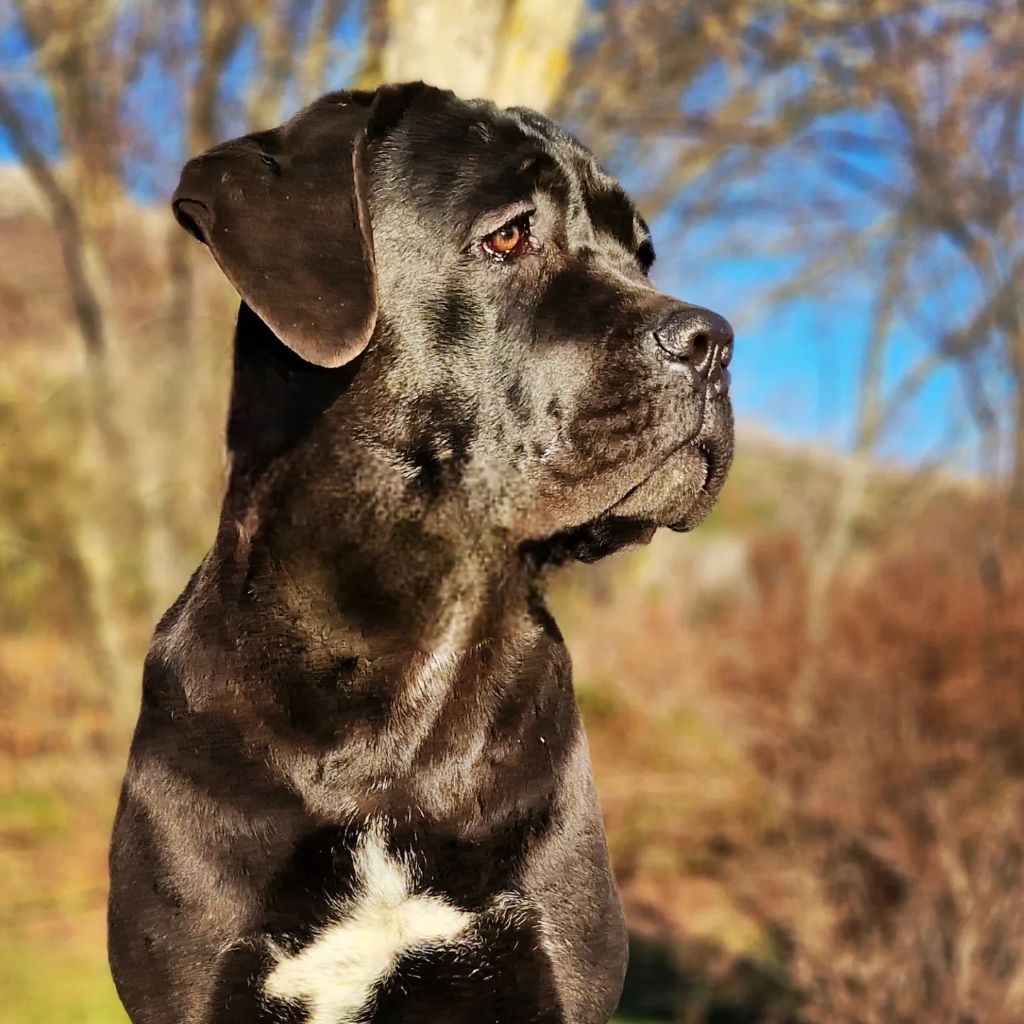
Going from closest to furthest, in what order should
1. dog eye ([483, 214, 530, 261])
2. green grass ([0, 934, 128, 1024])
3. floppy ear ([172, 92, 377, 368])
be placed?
floppy ear ([172, 92, 377, 368])
dog eye ([483, 214, 530, 261])
green grass ([0, 934, 128, 1024])

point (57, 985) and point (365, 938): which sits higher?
point (365, 938)

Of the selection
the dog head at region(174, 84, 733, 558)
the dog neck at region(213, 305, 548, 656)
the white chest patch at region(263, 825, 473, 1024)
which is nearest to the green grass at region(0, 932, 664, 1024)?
the white chest patch at region(263, 825, 473, 1024)

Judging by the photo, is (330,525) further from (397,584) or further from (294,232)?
(294,232)

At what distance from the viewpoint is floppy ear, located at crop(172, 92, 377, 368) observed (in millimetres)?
1798

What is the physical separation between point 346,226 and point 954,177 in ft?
26.0

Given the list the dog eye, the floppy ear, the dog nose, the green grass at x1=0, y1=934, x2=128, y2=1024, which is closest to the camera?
the floppy ear

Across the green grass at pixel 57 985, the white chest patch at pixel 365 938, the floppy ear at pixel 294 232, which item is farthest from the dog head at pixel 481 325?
the green grass at pixel 57 985

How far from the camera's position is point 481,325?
1.99 metres

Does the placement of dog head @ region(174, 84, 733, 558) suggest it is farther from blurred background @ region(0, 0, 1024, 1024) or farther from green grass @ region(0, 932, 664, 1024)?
green grass @ region(0, 932, 664, 1024)

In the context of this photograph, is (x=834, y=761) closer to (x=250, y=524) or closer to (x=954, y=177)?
(x=954, y=177)

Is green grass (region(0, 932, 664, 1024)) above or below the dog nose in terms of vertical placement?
below

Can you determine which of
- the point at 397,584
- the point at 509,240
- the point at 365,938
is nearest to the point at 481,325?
the point at 509,240

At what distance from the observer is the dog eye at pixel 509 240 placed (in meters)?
2.01

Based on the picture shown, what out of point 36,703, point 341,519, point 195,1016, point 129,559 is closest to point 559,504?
point 341,519
